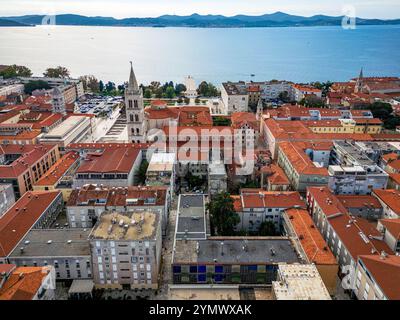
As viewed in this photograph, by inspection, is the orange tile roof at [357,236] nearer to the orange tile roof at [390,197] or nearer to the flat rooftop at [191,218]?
the orange tile roof at [390,197]

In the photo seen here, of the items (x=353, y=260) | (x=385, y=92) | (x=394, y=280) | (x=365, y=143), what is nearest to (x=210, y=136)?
(x=365, y=143)

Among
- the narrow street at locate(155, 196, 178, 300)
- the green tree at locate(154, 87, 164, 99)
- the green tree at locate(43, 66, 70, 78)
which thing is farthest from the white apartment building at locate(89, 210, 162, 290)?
the green tree at locate(43, 66, 70, 78)

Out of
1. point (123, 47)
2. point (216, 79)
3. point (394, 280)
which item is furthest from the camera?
point (123, 47)

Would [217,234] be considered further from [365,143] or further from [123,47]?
[123,47]

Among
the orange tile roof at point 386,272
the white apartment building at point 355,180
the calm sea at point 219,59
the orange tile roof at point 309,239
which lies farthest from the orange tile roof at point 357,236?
the calm sea at point 219,59

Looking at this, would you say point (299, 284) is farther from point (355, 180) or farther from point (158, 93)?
point (158, 93)

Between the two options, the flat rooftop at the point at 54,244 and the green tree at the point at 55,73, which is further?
the green tree at the point at 55,73
